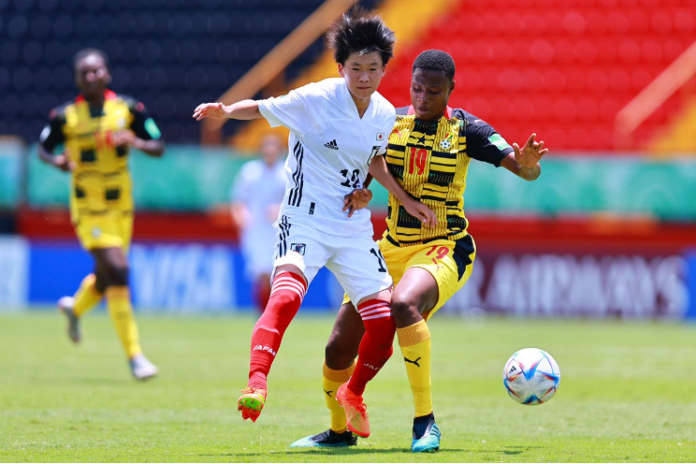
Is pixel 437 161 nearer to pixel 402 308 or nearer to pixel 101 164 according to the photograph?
pixel 402 308

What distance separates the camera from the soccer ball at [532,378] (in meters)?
6.14

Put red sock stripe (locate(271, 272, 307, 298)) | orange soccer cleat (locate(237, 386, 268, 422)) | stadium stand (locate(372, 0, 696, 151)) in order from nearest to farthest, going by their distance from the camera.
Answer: orange soccer cleat (locate(237, 386, 268, 422)) < red sock stripe (locate(271, 272, 307, 298)) < stadium stand (locate(372, 0, 696, 151))

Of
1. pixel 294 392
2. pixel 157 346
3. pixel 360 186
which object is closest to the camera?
pixel 360 186

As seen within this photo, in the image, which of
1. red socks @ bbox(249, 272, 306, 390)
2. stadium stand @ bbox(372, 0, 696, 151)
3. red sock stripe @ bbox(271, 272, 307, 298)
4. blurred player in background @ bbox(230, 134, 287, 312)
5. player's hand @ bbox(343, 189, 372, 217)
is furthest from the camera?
stadium stand @ bbox(372, 0, 696, 151)

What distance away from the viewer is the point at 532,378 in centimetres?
614

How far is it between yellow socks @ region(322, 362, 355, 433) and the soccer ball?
3.03ft

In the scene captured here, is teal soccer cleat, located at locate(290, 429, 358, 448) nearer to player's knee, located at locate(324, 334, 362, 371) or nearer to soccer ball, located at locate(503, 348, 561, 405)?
player's knee, located at locate(324, 334, 362, 371)

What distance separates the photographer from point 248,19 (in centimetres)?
2333

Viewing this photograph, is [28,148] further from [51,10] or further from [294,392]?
[294,392]

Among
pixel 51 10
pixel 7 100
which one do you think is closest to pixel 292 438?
pixel 7 100

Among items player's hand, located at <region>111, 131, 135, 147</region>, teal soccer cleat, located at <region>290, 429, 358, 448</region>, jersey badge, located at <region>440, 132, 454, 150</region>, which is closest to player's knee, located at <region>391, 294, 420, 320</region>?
teal soccer cleat, located at <region>290, 429, 358, 448</region>

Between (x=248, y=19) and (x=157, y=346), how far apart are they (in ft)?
41.7

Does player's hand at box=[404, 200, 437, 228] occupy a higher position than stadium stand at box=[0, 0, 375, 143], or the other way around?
stadium stand at box=[0, 0, 375, 143]

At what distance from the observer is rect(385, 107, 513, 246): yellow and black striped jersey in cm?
611
